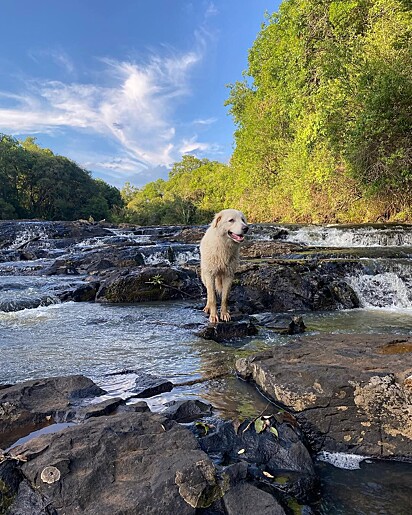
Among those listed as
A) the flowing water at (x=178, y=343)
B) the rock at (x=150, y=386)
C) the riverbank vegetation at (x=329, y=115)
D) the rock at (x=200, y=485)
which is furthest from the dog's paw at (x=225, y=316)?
the riverbank vegetation at (x=329, y=115)

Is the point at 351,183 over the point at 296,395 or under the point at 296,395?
over

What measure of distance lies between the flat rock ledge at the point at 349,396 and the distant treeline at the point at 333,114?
17.6m

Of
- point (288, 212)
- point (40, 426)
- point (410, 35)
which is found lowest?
point (40, 426)

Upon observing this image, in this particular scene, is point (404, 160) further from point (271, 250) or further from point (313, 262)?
point (313, 262)

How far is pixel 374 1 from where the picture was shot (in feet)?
78.5

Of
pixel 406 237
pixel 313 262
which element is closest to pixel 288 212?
pixel 406 237

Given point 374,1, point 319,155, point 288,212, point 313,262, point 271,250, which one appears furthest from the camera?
point 288,212

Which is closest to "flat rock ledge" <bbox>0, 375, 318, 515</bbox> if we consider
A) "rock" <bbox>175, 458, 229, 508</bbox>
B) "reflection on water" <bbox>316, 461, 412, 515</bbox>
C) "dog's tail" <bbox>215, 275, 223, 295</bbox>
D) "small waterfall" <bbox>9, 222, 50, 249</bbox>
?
"rock" <bbox>175, 458, 229, 508</bbox>

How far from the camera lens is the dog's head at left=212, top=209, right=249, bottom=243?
22.6ft

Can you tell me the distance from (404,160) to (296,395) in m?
19.1

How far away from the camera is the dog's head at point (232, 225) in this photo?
22.6ft

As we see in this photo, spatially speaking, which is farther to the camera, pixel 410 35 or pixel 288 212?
pixel 288 212

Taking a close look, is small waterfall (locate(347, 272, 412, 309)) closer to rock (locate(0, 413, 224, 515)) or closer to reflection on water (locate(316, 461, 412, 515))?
reflection on water (locate(316, 461, 412, 515))

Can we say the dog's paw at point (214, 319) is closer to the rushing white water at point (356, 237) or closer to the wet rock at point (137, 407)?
the wet rock at point (137, 407)
